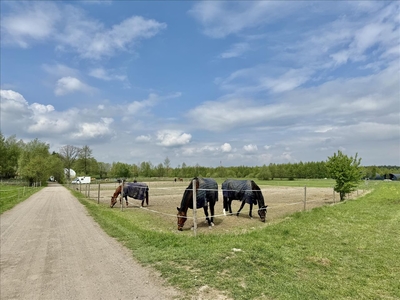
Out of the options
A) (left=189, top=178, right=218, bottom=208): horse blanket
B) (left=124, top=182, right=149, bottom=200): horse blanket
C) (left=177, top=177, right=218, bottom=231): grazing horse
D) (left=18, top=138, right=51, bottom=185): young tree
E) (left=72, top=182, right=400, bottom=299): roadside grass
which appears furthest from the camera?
(left=18, top=138, right=51, bottom=185): young tree

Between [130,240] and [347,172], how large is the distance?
17.0 m

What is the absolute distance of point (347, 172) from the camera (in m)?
20.1

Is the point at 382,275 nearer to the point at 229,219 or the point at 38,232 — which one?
the point at 229,219

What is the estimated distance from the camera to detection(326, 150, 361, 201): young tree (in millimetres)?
20156

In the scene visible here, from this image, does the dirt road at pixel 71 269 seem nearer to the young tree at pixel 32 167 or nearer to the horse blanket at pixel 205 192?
the horse blanket at pixel 205 192

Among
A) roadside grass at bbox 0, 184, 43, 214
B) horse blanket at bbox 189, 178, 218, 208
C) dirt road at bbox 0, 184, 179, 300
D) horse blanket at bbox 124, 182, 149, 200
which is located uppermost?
horse blanket at bbox 189, 178, 218, 208

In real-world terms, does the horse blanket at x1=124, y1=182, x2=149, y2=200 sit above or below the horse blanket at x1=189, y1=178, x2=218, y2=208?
below

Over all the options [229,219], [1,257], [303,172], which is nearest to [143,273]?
[1,257]

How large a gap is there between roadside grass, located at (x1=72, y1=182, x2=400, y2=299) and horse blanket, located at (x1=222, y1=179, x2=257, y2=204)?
3776 millimetres

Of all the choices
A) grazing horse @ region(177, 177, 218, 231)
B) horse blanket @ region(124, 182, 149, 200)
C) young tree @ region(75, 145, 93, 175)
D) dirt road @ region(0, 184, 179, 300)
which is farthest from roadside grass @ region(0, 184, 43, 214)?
young tree @ region(75, 145, 93, 175)

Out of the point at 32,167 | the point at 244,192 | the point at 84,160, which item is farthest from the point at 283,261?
the point at 84,160

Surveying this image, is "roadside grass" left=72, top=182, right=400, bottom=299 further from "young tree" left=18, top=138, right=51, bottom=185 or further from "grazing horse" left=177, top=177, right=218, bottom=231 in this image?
"young tree" left=18, top=138, right=51, bottom=185

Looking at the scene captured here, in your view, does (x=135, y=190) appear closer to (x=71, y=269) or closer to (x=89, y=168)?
(x=71, y=269)

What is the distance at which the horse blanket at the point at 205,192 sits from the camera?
10626 mm
